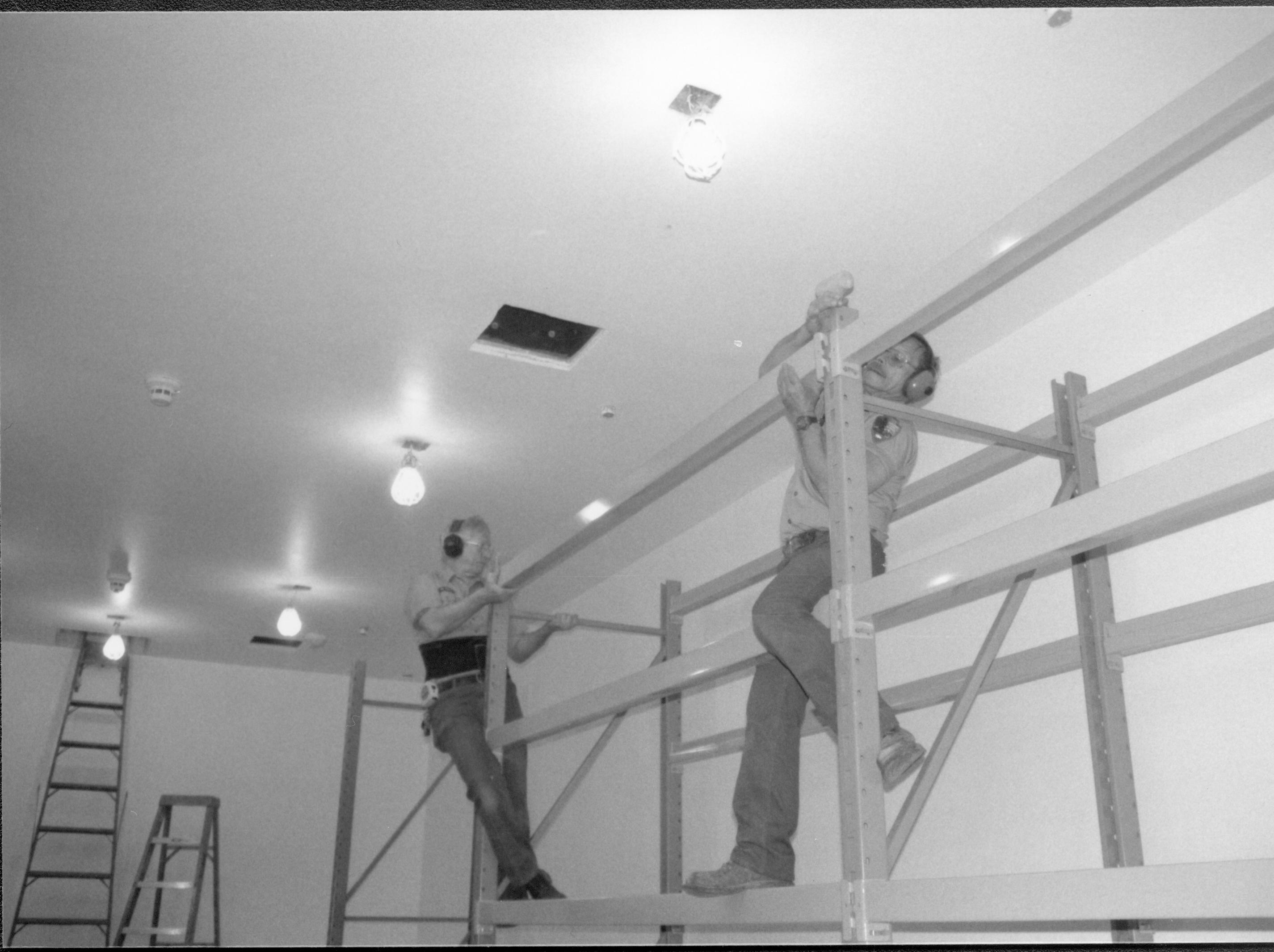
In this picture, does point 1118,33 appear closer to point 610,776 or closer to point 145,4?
point 145,4

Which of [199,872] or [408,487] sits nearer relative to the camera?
[408,487]

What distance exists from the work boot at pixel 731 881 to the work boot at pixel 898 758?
376mm

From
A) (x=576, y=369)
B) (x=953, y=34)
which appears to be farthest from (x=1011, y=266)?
(x=576, y=369)

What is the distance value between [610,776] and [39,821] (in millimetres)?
5169

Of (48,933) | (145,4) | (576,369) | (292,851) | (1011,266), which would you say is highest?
(576,369)

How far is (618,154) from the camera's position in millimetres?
3307

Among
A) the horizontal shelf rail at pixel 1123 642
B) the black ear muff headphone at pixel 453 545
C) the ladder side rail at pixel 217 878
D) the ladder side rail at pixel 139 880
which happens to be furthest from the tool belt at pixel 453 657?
the ladder side rail at pixel 217 878

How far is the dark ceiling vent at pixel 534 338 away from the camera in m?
4.26

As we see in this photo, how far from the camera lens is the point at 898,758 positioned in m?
2.20

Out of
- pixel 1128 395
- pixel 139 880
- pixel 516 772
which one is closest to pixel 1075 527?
pixel 1128 395

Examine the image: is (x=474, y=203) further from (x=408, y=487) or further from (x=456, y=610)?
(x=408, y=487)

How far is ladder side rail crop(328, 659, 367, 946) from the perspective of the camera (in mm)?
4855

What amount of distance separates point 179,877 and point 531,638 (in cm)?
657

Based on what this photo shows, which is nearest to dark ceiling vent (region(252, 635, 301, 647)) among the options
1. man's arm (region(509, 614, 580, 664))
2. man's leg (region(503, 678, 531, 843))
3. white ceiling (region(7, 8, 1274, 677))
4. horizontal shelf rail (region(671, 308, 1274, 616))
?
white ceiling (region(7, 8, 1274, 677))
